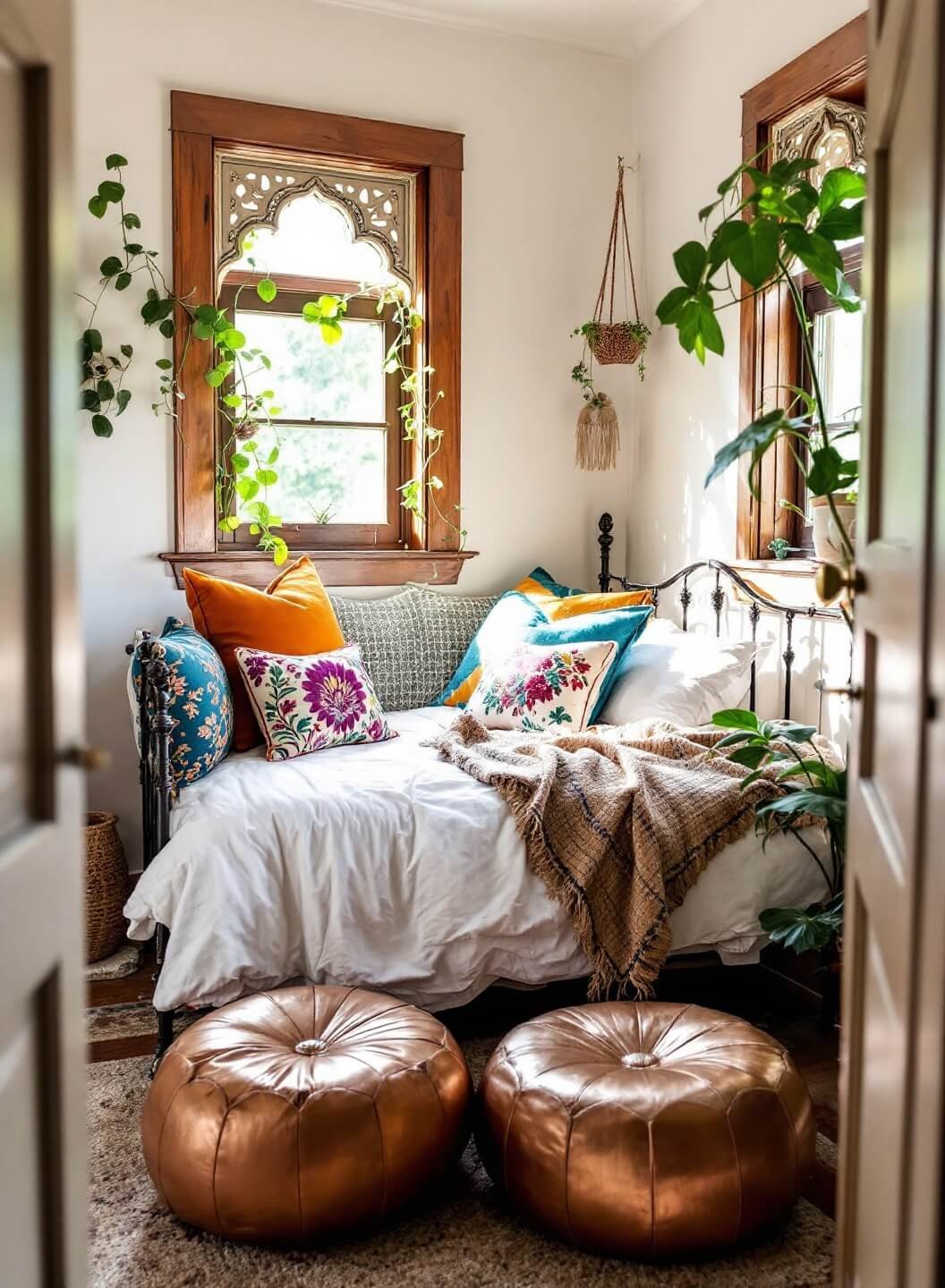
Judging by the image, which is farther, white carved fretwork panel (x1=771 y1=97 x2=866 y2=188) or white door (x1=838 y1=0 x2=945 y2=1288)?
white carved fretwork panel (x1=771 y1=97 x2=866 y2=188)

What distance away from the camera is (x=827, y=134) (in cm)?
307

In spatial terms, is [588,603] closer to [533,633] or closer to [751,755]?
[533,633]

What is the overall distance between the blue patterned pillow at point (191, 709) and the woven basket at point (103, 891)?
0.54 m

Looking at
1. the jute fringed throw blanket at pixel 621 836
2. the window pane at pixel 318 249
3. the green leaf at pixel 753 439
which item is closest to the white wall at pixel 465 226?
the window pane at pixel 318 249

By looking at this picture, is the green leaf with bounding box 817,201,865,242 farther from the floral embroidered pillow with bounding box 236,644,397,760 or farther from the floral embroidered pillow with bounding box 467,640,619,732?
the floral embroidered pillow with bounding box 236,644,397,760

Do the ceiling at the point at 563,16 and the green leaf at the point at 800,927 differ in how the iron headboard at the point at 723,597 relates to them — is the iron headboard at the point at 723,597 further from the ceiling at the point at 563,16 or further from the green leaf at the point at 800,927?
the ceiling at the point at 563,16

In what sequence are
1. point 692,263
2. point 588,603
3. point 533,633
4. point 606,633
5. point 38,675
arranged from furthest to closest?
point 588,603
point 533,633
point 606,633
point 692,263
point 38,675

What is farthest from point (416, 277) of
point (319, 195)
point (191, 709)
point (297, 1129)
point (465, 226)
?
point (297, 1129)

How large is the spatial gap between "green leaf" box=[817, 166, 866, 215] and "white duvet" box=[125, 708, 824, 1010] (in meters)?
1.33

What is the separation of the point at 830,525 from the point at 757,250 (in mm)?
611

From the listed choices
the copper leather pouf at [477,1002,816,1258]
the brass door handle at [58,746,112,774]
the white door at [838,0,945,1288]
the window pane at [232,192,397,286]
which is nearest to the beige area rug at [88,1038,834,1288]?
the copper leather pouf at [477,1002,816,1258]

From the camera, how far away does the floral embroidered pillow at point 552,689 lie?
3.07 m

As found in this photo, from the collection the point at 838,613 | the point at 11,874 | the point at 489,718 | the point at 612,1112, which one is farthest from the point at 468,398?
the point at 11,874

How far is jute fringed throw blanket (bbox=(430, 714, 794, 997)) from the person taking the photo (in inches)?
93.5
